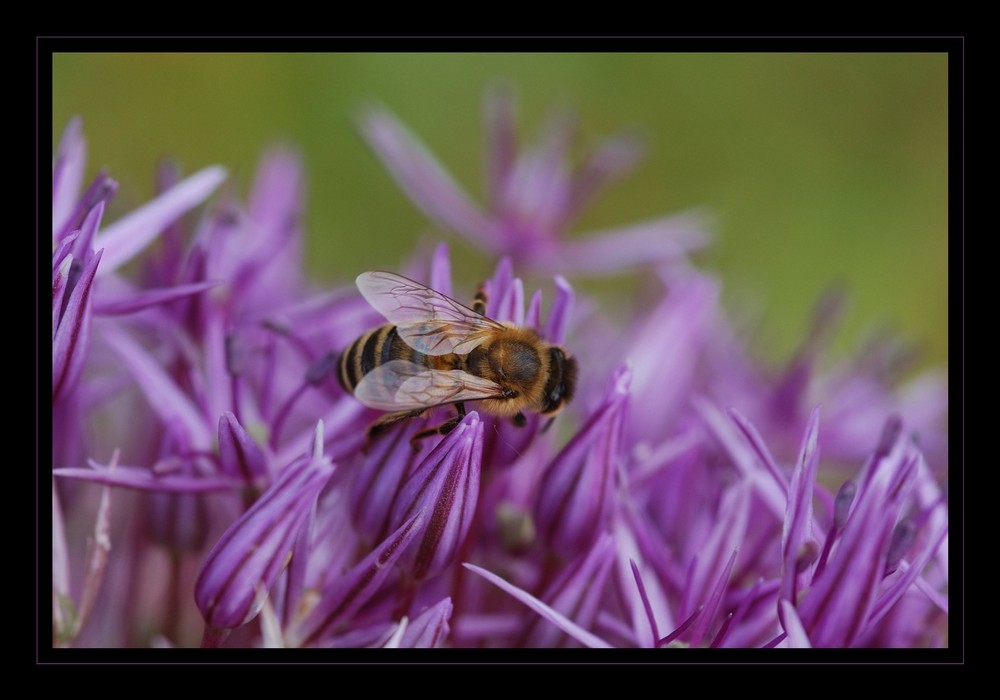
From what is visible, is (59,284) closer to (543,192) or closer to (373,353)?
(373,353)

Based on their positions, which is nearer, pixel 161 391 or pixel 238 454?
pixel 238 454

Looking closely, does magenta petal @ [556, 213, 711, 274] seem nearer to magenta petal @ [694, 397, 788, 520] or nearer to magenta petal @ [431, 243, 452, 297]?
magenta petal @ [694, 397, 788, 520]

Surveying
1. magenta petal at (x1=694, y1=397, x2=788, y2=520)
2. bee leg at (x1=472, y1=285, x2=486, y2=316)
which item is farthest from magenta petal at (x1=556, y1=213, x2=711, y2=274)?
bee leg at (x1=472, y1=285, x2=486, y2=316)

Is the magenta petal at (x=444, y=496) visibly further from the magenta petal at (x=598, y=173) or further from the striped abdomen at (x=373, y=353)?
the magenta petal at (x=598, y=173)

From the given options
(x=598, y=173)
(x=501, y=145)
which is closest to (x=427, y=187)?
(x=501, y=145)

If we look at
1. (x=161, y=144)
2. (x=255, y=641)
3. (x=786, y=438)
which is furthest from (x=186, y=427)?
(x=161, y=144)

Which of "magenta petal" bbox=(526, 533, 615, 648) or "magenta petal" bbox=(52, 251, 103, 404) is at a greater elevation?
"magenta petal" bbox=(52, 251, 103, 404)
